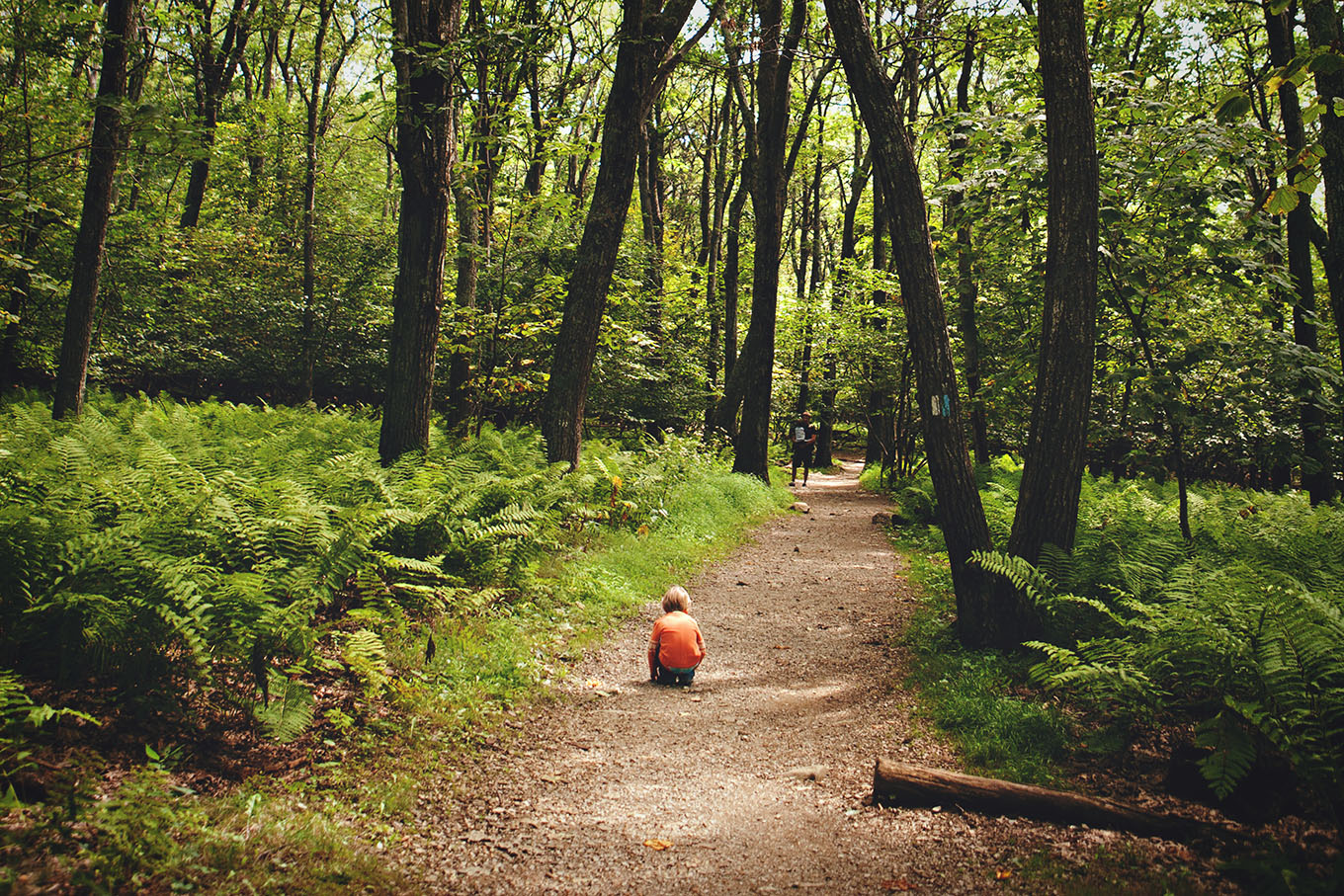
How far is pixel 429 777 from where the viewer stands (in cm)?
396

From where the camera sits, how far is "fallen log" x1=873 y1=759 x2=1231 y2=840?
127 inches

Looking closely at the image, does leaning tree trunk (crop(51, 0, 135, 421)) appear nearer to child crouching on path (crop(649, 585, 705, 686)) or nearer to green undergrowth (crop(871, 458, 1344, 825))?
child crouching on path (crop(649, 585, 705, 686))

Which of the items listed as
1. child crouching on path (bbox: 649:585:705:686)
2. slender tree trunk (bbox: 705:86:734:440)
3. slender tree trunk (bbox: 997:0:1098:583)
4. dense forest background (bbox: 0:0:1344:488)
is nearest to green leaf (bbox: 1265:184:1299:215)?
dense forest background (bbox: 0:0:1344:488)

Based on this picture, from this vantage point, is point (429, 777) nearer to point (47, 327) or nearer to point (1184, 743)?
point (1184, 743)

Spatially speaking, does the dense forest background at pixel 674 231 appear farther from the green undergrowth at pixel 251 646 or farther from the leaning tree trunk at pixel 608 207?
the green undergrowth at pixel 251 646

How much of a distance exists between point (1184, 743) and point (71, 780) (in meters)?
5.14

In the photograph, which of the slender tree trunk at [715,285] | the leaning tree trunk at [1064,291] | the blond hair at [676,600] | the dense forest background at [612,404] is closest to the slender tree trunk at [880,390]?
the dense forest background at [612,404]

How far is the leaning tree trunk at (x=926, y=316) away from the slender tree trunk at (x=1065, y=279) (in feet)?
1.40

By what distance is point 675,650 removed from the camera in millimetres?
5730

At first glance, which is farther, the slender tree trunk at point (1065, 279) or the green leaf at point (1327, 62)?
the slender tree trunk at point (1065, 279)

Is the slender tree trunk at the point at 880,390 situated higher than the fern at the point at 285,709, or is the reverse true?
the slender tree trunk at the point at 880,390

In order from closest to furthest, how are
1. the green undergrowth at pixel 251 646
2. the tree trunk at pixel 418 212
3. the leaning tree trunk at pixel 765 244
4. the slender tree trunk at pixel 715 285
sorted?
1. the green undergrowth at pixel 251 646
2. the tree trunk at pixel 418 212
3. the leaning tree trunk at pixel 765 244
4. the slender tree trunk at pixel 715 285

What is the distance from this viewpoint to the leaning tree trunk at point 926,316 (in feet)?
19.0

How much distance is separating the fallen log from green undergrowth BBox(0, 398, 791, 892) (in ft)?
8.24
